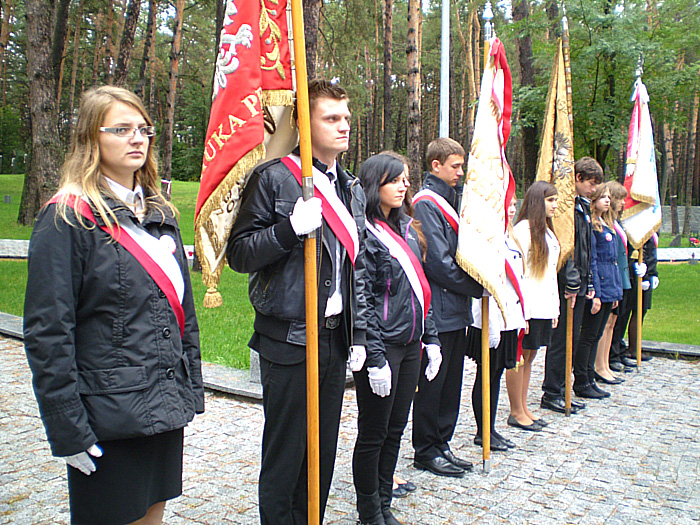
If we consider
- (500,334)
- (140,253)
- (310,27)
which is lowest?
(500,334)

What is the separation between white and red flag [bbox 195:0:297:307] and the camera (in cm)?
297

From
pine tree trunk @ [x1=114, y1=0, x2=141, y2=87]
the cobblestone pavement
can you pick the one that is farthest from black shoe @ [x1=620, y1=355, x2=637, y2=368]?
pine tree trunk @ [x1=114, y1=0, x2=141, y2=87]

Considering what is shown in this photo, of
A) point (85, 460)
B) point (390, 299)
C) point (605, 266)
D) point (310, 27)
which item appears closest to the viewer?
point (85, 460)

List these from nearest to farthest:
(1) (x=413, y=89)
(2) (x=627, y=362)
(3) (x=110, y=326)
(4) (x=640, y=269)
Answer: (3) (x=110, y=326)
(4) (x=640, y=269)
(2) (x=627, y=362)
(1) (x=413, y=89)

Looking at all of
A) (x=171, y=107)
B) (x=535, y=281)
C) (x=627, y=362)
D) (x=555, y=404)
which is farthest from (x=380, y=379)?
(x=171, y=107)

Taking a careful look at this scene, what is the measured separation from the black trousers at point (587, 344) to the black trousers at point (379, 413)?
3582mm

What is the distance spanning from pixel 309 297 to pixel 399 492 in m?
2.00

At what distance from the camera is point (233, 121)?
2996 mm

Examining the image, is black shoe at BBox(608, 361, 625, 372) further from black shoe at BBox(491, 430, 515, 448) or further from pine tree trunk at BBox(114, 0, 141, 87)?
pine tree trunk at BBox(114, 0, 141, 87)

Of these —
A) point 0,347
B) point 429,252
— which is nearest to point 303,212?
point 429,252

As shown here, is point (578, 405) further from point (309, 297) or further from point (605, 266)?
point (309, 297)

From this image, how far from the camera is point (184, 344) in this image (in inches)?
104

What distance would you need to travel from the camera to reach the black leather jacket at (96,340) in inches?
83.4

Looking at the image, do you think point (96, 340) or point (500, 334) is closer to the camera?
point (96, 340)
